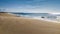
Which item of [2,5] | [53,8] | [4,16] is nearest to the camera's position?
[2,5]

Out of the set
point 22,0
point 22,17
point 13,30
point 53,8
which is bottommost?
point 13,30

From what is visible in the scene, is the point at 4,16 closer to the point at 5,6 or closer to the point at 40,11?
the point at 5,6

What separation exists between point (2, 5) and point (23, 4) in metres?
0.27

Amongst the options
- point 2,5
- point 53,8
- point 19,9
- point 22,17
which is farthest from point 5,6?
point 53,8

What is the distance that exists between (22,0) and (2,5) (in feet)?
0.86

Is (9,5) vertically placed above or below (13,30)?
above

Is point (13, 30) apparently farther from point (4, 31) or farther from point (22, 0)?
point (22, 0)

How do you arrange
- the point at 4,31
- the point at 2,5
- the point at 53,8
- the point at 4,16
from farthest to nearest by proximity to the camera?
the point at 4,16 < the point at 53,8 < the point at 2,5 < the point at 4,31

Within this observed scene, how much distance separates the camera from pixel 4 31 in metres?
0.90

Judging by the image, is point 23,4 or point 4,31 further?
point 23,4

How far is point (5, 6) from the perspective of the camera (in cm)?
107

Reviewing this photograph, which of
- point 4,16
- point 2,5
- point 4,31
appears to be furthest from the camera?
point 4,16

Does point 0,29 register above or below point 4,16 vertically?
below

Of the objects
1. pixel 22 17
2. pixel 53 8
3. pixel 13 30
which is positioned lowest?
pixel 13 30
